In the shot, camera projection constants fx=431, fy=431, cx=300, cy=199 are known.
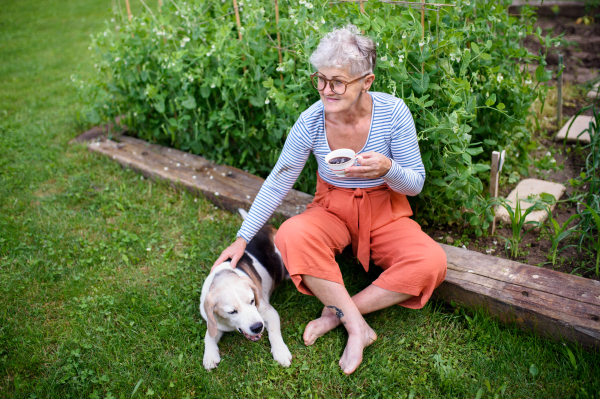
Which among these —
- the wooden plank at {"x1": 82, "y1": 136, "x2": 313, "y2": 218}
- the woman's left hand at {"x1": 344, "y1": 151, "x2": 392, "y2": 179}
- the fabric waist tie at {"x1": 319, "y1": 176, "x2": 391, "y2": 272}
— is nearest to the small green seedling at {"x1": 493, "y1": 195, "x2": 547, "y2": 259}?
the fabric waist tie at {"x1": 319, "y1": 176, "x2": 391, "y2": 272}

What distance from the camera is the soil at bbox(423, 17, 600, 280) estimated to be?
2457mm

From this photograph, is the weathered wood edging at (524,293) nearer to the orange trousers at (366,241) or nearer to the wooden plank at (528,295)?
the wooden plank at (528,295)

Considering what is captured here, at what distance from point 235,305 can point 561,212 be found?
88.5 inches

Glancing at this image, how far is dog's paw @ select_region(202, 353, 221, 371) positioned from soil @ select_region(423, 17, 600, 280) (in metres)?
1.51

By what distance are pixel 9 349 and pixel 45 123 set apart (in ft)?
10.9

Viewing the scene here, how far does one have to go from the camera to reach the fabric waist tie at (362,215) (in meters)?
2.30

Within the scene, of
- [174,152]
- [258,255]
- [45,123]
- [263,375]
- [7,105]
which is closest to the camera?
[263,375]

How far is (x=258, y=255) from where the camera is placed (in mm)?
2537

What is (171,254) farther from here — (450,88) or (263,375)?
(450,88)

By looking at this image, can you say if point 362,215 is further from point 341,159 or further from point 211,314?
point 211,314

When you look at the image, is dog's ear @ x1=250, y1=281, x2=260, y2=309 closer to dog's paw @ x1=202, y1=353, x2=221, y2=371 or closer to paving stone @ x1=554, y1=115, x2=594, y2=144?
dog's paw @ x1=202, y1=353, x2=221, y2=371

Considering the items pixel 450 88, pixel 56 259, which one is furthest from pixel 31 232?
pixel 450 88

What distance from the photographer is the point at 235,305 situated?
2.07m

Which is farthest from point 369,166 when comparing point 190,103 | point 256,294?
point 190,103
